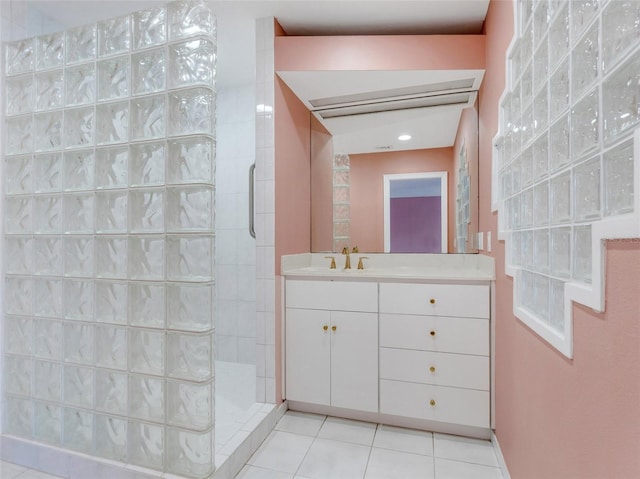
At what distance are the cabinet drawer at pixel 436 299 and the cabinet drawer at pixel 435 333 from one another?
0.04 metres

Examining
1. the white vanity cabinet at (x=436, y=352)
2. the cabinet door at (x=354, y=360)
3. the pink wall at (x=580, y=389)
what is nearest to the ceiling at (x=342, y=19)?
the pink wall at (x=580, y=389)

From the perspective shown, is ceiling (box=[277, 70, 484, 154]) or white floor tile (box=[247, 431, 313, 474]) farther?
ceiling (box=[277, 70, 484, 154])

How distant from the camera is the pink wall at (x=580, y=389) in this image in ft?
1.96

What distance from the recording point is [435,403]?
1843 mm

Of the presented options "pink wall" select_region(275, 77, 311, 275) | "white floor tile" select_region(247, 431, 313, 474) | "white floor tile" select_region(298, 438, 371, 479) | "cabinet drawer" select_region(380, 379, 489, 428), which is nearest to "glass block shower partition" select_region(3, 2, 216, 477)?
"white floor tile" select_region(247, 431, 313, 474)

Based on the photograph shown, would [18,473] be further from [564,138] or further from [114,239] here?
[564,138]

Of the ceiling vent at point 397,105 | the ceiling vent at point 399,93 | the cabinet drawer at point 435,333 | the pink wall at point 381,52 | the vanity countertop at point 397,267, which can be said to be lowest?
the cabinet drawer at point 435,333

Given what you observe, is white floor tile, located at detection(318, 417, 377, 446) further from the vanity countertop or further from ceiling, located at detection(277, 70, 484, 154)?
ceiling, located at detection(277, 70, 484, 154)

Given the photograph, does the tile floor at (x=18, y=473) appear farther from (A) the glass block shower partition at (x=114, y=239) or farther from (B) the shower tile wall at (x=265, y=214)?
(B) the shower tile wall at (x=265, y=214)

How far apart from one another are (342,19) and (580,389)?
2180 mm

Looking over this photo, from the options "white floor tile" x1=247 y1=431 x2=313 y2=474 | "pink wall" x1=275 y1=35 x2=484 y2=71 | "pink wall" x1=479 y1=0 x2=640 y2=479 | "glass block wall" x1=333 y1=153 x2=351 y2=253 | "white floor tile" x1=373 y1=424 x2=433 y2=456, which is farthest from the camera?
"glass block wall" x1=333 y1=153 x2=351 y2=253

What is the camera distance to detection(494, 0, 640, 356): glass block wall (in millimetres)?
640

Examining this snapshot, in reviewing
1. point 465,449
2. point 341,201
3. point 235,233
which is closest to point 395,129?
point 341,201

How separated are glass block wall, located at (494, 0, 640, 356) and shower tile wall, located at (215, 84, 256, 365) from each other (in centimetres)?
212
